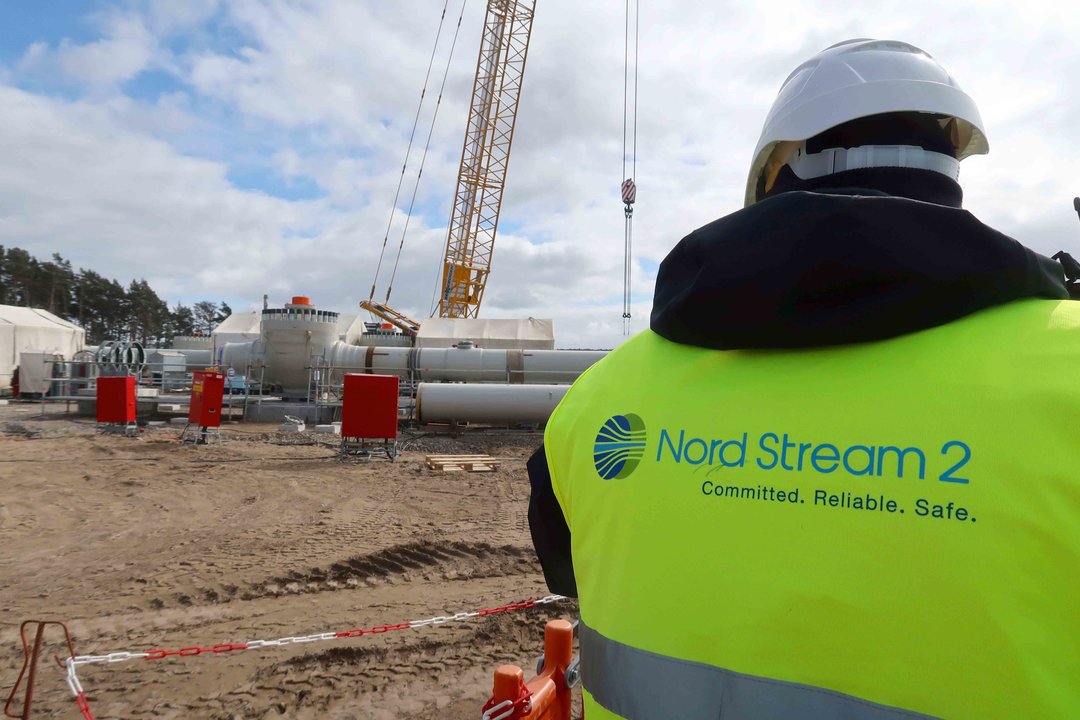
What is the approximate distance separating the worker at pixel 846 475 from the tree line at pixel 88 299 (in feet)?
→ 201

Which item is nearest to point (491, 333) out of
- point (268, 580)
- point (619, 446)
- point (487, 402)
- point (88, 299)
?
point (487, 402)

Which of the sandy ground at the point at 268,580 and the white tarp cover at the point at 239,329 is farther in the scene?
the white tarp cover at the point at 239,329

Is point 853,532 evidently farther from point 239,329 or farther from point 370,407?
point 239,329

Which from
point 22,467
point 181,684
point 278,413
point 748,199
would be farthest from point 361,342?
point 748,199

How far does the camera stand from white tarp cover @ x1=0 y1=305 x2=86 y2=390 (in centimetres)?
3394

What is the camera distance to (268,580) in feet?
20.7

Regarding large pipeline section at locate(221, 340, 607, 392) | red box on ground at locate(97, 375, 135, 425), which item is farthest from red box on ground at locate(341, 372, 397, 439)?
→ red box on ground at locate(97, 375, 135, 425)

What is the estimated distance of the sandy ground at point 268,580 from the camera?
14.0 feet

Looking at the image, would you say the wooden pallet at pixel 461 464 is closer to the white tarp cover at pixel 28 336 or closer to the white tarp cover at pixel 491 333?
the white tarp cover at pixel 491 333

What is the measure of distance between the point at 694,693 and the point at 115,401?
19204mm

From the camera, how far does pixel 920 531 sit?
0.87 m

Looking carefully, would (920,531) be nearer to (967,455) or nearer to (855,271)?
(967,455)

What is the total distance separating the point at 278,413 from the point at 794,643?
68.8 feet

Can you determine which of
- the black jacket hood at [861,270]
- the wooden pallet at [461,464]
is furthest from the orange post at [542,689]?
the wooden pallet at [461,464]
